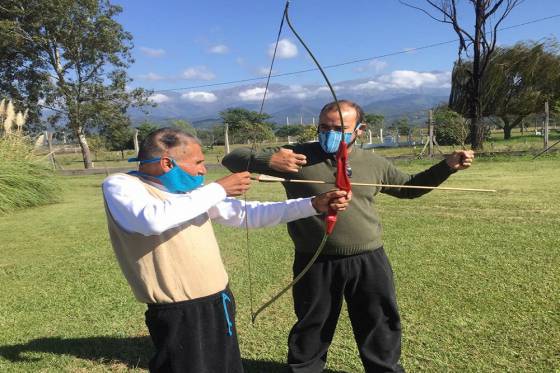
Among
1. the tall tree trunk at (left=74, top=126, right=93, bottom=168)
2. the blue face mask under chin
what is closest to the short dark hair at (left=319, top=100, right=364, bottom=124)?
the blue face mask under chin

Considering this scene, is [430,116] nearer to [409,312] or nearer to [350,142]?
[409,312]

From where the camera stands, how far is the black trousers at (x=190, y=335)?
5.85 feet

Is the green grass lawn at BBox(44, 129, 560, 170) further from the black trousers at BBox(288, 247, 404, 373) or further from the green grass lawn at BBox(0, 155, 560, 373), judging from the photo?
the black trousers at BBox(288, 247, 404, 373)

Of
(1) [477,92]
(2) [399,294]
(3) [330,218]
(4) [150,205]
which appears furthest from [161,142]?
(1) [477,92]

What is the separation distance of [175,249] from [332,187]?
0.94 m

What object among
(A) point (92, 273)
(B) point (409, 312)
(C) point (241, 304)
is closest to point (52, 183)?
(A) point (92, 273)

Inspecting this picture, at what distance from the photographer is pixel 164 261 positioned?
1.73 meters

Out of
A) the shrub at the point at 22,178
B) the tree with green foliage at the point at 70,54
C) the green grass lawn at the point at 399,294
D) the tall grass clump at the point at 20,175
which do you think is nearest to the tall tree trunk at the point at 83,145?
the tree with green foliage at the point at 70,54

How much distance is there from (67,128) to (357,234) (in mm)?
21899

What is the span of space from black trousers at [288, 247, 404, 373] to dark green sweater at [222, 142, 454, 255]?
0.25 feet

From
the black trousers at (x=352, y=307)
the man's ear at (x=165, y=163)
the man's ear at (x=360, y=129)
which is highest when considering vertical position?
the man's ear at (x=360, y=129)

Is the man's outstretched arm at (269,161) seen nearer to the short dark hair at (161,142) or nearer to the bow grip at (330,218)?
the bow grip at (330,218)

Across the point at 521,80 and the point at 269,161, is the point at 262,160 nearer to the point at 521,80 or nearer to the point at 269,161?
the point at 269,161

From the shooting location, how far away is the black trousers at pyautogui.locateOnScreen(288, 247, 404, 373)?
2.41m
